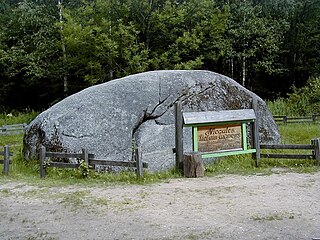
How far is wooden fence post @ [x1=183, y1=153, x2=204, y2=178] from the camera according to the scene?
10.3 meters

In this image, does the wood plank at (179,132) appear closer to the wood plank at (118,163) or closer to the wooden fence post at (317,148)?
the wood plank at (118,163)

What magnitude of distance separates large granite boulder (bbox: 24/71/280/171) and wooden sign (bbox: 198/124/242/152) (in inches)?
54.3

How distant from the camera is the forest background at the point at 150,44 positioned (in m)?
26.8

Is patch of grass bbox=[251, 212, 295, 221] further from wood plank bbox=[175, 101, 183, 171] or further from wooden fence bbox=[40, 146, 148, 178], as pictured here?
wood plank bbox=[175, 101, 183, 171]

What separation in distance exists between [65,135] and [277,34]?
913 inches

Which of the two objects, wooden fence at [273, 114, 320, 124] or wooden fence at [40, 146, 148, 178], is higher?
wooden fence at [273, 114, 320, 124]

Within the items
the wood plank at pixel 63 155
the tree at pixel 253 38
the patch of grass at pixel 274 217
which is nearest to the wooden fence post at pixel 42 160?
the wood plank at pixel 63 155

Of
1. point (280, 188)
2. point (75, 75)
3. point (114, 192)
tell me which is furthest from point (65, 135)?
point (75, 75)

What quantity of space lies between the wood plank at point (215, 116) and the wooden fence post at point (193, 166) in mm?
964

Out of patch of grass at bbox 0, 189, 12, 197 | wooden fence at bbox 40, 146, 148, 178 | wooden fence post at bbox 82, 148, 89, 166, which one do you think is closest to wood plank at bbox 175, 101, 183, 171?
wooden fence at bbox 40, 146, 148, 178

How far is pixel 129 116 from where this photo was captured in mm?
12008

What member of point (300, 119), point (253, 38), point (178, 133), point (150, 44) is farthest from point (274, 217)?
point (253, 38)

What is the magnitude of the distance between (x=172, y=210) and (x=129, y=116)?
5.35 meters

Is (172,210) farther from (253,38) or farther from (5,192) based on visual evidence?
(253,38)
